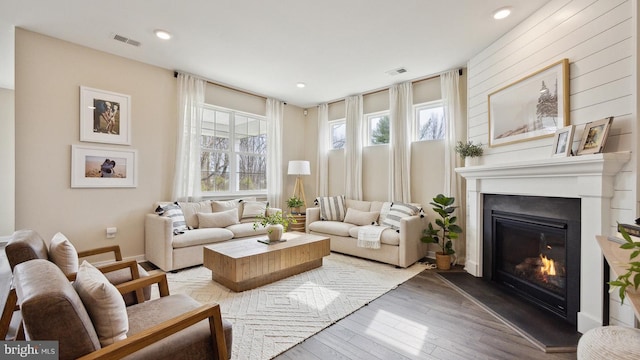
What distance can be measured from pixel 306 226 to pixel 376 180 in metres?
1.54

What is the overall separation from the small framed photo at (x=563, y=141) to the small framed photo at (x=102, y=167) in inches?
195

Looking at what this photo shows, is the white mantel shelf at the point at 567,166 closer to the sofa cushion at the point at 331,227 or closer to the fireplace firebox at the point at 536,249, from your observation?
the fireplace firebox at the point at 536,249

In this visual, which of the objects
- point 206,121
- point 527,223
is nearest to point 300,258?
point 527,223

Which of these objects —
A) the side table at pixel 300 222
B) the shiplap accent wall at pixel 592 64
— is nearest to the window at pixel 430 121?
the shiplap accent wall at pixel 592 64

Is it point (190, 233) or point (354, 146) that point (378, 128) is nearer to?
point (354, 146)

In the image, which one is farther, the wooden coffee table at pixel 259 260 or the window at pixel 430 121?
the window at pixel 430 121

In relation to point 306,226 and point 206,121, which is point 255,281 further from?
point 206,121

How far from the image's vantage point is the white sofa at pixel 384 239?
149 inches

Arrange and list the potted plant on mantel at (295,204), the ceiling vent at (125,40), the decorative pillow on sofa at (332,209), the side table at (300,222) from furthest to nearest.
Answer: the potted plant on mantel at (295,204), the side table at (300,222), the decorative pillow on sofa at (332,209), the ceiling vent at (125,40)

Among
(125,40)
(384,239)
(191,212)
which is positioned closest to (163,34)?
(125,40)

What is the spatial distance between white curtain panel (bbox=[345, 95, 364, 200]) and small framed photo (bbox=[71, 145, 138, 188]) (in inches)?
138

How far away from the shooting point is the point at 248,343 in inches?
80.7

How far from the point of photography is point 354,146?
17.5 feet

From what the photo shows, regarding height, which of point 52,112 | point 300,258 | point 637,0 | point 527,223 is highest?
point 637,0
